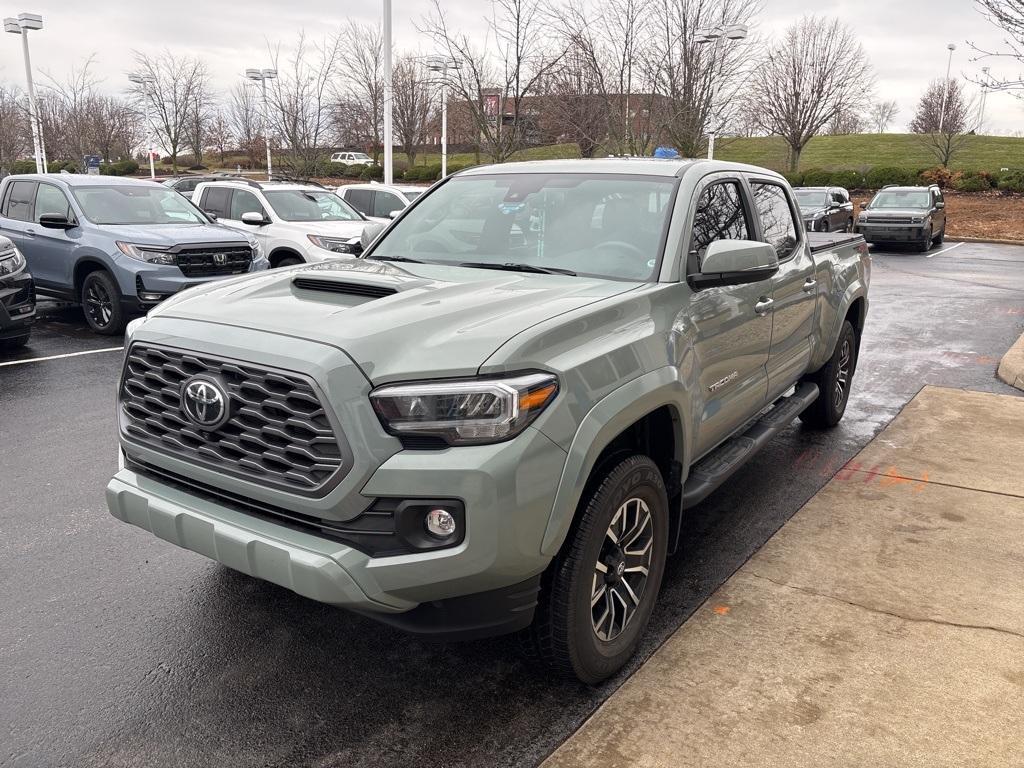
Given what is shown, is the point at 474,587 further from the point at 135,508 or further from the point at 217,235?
the point at 217,235

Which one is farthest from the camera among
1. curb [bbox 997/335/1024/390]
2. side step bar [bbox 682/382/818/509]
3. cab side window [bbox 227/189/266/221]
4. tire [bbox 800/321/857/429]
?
cab side window [bbox 227/189/266/221]

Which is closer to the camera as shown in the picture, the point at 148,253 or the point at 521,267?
the point at 521,267

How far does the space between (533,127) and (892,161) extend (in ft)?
123

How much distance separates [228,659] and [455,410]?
5.02ft

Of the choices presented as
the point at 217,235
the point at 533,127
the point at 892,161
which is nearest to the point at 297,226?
the point at 217,235

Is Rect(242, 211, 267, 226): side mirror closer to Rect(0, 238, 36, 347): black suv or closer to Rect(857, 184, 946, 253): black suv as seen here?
Rect(0, 238, 36, 347): black suv

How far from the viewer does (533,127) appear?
71.8 ft

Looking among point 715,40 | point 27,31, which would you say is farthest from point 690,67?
point 27,31

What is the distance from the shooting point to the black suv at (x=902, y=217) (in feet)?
73.7

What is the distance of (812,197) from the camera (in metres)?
22.8

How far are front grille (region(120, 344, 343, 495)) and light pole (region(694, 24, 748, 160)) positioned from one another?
18.7m

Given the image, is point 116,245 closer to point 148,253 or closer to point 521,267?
point 148,253

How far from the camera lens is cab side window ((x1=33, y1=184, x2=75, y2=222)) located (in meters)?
10.2

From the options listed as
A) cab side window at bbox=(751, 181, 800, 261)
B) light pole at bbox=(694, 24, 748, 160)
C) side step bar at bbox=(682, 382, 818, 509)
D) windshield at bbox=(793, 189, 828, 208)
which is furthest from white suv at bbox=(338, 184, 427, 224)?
windshield at bbox=(793, 189, 828, 208)
